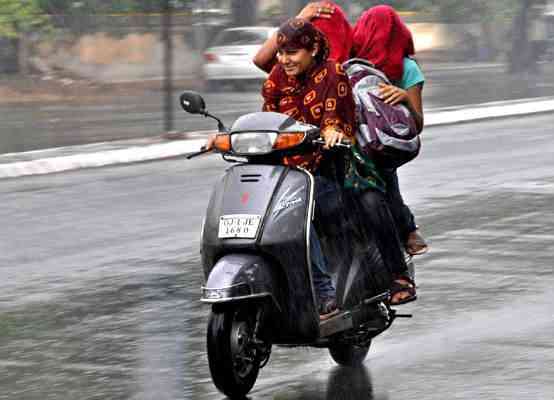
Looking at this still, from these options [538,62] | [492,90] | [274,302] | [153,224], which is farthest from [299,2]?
[274,302]

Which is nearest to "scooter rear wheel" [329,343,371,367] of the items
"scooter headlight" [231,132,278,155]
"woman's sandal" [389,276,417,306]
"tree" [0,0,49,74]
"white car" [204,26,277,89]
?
"woman's sandal" [389,276,417,306]

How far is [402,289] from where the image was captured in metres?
7.92

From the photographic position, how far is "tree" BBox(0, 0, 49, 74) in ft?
113

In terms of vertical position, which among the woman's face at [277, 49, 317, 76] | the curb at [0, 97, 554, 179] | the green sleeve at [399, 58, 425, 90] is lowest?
the curb at [0, 97, 554, 179]

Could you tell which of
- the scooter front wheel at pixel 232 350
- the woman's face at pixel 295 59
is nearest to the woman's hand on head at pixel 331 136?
the woman's face at pixel 295 59

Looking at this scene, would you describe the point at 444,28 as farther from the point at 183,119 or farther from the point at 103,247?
the point at 103,247

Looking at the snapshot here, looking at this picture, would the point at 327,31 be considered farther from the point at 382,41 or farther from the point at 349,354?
the point at 349,354

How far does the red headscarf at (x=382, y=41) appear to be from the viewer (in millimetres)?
8219

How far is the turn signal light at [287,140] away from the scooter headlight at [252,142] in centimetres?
2

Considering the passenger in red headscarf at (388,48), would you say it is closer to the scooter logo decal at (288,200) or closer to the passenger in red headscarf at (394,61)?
the passenger in red headscarf at (394,61)

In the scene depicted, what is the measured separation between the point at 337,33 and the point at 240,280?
6.04ft

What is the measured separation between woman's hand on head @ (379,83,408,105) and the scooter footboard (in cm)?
129

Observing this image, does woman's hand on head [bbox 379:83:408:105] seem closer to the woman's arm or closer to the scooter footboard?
the woman's arm

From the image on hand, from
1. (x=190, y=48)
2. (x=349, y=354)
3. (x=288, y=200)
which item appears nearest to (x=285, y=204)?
(x=288, y=200)
